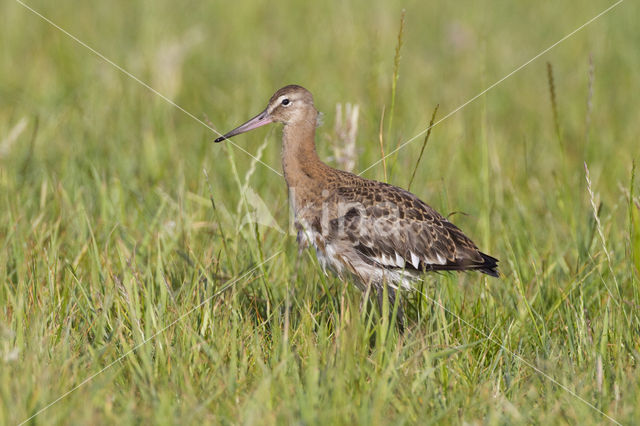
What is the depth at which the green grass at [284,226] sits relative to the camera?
11.7 feet

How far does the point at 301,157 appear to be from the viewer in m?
4.96

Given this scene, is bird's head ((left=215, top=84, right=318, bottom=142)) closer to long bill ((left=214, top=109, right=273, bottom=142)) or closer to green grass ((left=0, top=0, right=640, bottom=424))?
long bill ((left=214, top=109, right=273, bottom=142))

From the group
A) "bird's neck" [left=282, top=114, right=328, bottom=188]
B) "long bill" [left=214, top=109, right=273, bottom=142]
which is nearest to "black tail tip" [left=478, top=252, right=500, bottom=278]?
"bird's neck" [left=282, top=114, right=328, bottom=188]

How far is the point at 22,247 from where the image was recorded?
198 inches

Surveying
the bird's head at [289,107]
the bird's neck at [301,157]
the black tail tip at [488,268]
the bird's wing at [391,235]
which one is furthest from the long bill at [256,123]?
the black tail tip at [488,268]

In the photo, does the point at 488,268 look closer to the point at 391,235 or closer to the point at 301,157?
the point at 391,235

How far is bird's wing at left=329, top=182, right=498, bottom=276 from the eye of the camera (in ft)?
15.3

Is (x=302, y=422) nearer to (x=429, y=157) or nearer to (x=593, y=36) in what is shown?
(x=429, y=157)

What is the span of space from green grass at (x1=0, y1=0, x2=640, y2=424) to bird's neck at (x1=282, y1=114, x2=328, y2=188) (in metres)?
0.33

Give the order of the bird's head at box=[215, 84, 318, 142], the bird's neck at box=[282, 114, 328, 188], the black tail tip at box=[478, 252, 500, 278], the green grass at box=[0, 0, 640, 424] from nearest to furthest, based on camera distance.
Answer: the green grass at box=[0, 0, 640, 424]
the black tail tip at box=[478, 252, 500, 278]
the bird's neck at box=[282, 114, 328, 188]
the bird's head at box=[215, 84, 318, 142]

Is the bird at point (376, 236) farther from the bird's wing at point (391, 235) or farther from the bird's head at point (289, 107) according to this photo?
the bird's head at point (289, 107)

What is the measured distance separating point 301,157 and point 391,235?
73cm

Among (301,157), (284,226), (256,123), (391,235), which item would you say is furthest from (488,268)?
(256,123)

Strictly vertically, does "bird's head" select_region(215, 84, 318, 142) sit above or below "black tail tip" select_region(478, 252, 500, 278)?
above
